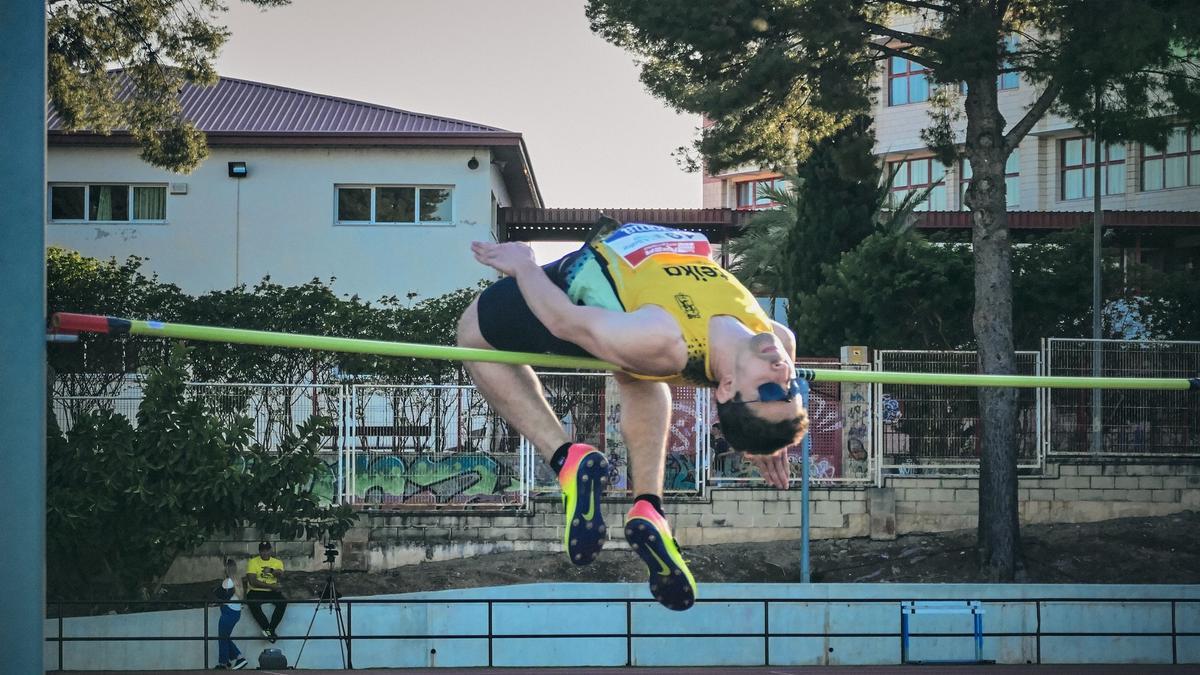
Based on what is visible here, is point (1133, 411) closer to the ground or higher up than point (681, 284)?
closer to the ground

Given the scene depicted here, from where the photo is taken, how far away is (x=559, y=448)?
5.25 meters

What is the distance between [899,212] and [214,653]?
2053cm

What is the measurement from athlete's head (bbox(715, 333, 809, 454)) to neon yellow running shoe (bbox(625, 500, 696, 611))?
0.50 m

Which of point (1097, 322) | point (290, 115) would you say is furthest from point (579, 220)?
→ point (1097, 322)

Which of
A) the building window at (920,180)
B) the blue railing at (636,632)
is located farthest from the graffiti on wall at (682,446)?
the building window at (920,180)

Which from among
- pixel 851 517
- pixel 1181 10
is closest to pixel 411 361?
pixel 851 517

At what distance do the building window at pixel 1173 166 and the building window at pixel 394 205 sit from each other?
23430 millimetres

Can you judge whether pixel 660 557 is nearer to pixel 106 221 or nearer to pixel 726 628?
pixel 726 628

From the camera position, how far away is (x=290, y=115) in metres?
30.0

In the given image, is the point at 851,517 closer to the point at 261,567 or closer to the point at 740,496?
the point at 740,496

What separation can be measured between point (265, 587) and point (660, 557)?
39.4 ft

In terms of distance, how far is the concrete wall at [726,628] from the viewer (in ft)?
52.2

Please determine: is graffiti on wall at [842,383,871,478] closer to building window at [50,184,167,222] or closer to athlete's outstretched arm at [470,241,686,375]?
building window at [50,184,167,222]

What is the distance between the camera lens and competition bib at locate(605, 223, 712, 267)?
487 cm
